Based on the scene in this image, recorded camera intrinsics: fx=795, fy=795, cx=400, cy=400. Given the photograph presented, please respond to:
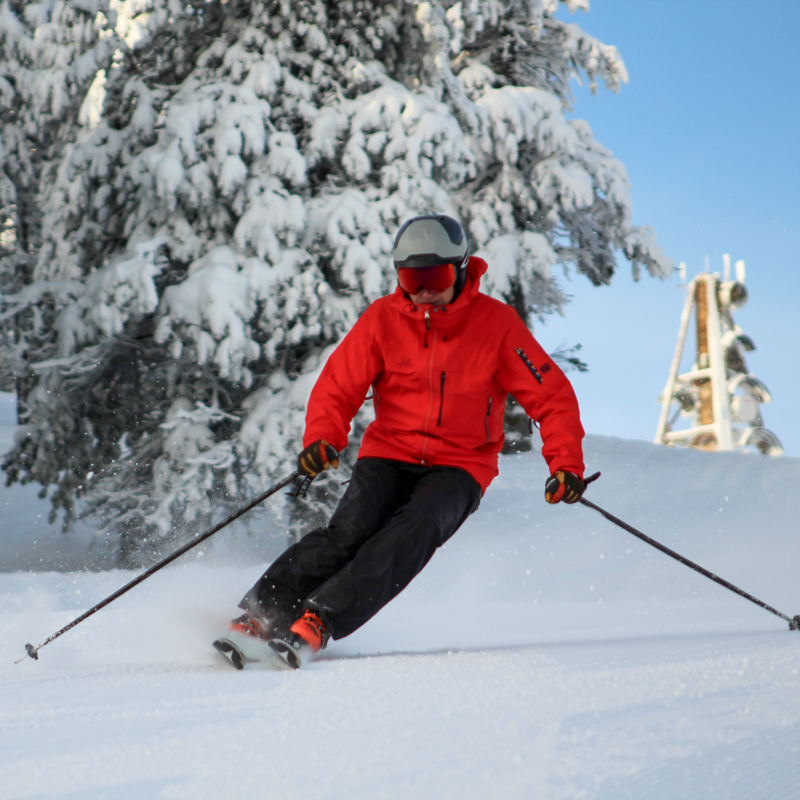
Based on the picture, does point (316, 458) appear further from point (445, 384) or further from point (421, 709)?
point (421, 709)

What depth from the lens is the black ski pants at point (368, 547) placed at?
271 centimetres

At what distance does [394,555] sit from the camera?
2787 mm

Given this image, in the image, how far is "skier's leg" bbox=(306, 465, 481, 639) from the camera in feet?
8.80

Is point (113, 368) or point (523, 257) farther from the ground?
point (523, 257)

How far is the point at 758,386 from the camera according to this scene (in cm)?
1841

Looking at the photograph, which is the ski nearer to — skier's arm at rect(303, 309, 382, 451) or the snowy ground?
the snowy ground

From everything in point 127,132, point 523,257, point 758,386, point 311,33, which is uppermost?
point 311,33

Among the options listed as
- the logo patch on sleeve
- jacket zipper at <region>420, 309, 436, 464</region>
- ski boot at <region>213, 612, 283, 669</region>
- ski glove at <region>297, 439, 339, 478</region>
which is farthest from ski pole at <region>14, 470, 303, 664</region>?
the logo patch on sleeve

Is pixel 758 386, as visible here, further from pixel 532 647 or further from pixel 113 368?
pixel 532 647

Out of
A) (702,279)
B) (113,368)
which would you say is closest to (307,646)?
(113,368)

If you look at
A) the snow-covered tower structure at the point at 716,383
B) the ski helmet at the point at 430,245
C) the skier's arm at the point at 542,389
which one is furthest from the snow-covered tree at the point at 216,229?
the snow-covered tower structure at the point at 716,383

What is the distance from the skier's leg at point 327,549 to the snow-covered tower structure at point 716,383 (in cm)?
1665

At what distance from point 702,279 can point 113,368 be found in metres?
16.7

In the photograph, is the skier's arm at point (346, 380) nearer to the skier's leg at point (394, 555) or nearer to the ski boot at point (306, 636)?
the skier's leg at point (394, 555)
